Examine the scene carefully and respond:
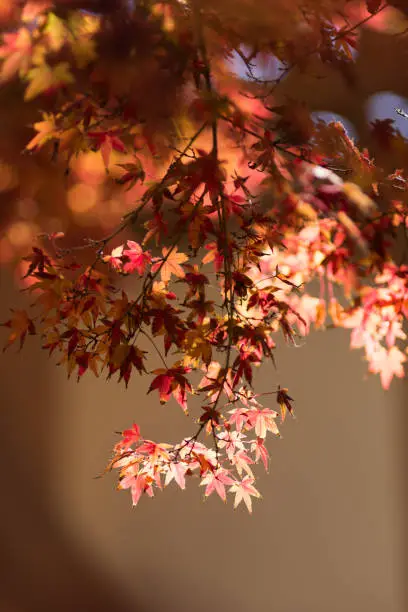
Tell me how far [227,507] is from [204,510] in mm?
104

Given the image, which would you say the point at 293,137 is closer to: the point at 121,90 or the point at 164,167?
the point at 164,167

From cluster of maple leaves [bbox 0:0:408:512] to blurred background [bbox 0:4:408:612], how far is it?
71 cm

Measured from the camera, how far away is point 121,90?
145 centimetres

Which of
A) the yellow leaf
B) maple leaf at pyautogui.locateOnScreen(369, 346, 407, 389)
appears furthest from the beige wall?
the yellow leaf

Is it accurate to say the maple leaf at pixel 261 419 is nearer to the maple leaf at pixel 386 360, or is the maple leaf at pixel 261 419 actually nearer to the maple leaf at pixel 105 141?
the maple leaf at pixel 386 360

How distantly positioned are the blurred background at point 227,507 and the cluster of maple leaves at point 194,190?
710 mm

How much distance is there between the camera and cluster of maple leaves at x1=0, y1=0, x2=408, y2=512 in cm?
145

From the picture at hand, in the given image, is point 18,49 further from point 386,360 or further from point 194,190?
point 386,360

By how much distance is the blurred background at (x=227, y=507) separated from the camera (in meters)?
2.52

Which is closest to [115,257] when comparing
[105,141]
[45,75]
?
[105,141]

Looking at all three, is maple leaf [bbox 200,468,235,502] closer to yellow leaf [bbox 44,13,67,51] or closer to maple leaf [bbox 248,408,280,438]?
maple leaf [bbox 248,408,280,438]

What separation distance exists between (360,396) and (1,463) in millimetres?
1590

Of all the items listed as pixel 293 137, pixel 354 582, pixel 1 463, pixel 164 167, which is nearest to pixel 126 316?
pixel 164 167

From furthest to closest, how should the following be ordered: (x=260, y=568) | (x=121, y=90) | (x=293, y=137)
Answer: (x=260, y=568) < (x=293, y=137) < (x=121, y=90)
